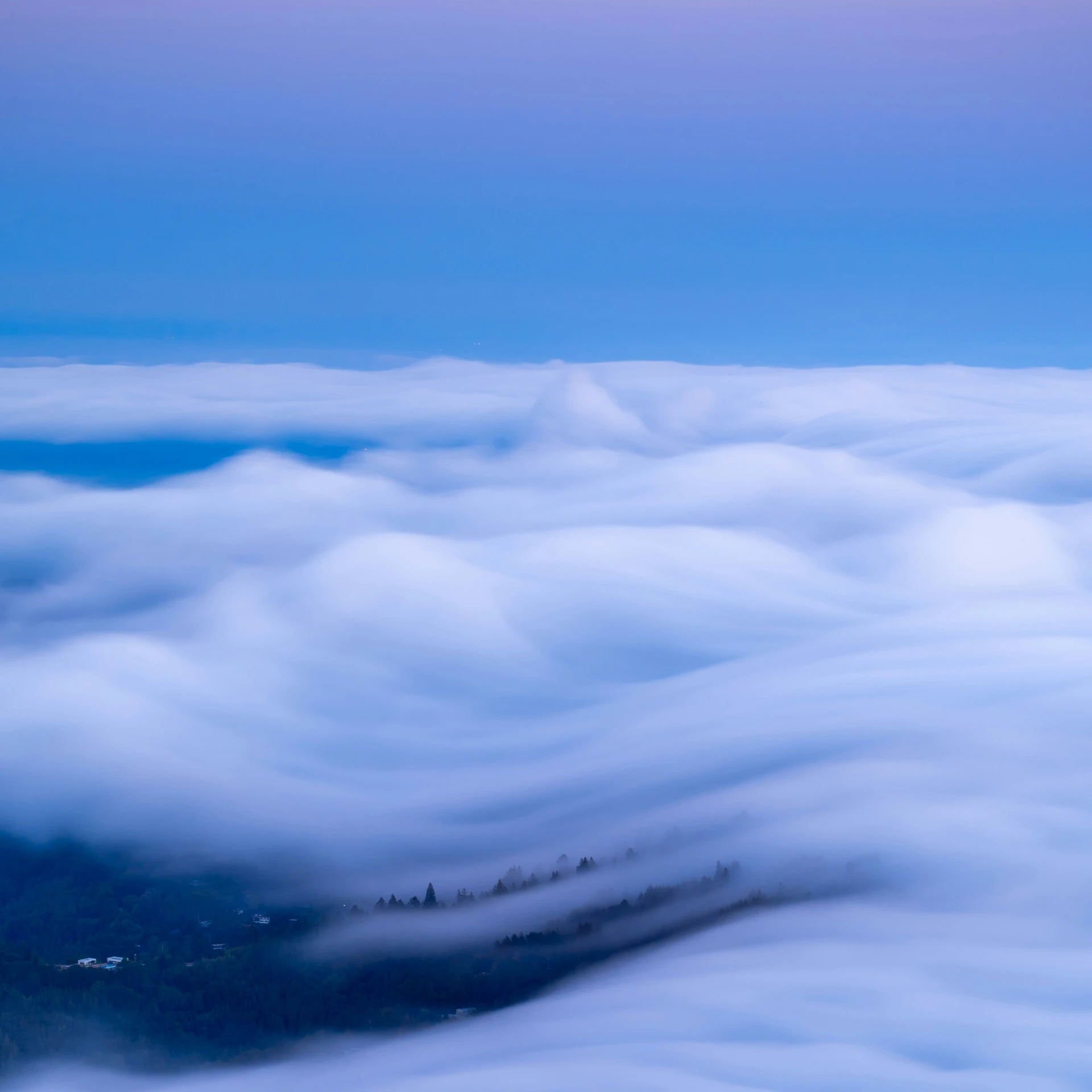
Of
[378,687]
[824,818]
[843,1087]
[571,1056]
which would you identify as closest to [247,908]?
[824,818]

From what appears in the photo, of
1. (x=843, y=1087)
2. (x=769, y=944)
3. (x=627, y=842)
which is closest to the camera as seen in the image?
(x=843, y=1087)

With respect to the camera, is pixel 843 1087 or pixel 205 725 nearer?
pixel 843 1087

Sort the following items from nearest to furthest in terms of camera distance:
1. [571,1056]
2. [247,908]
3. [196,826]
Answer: [571,1056]
[247,908]
[196,826]

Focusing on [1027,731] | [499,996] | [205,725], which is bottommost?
[499,996]

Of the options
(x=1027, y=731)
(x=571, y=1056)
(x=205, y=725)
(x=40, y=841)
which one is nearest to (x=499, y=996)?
(x=571, y=1056)

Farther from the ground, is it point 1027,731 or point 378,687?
point 378,687

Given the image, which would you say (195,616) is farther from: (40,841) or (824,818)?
(824,818)
